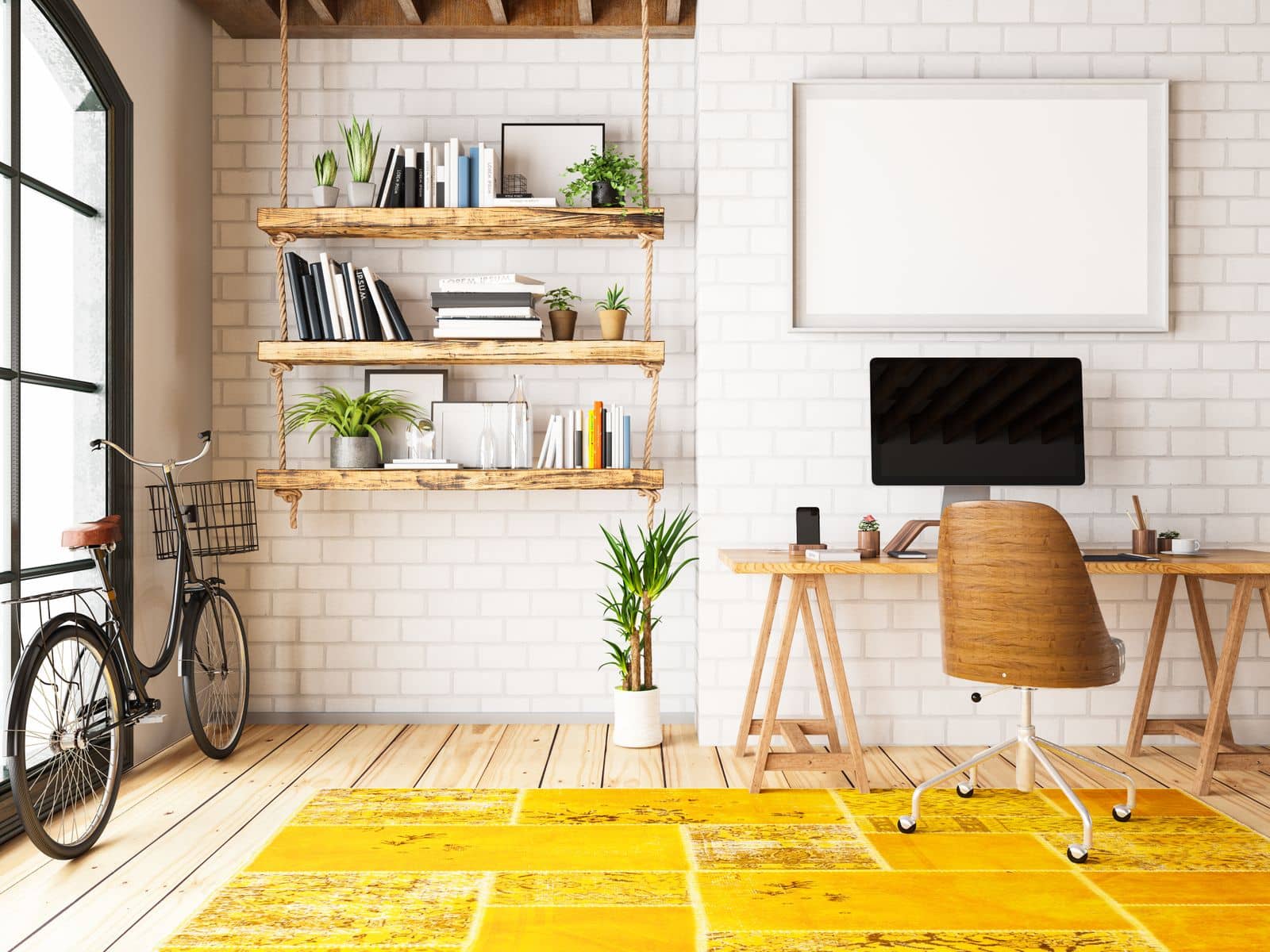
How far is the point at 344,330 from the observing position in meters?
3.54

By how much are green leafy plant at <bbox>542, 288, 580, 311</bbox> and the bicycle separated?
128 cm

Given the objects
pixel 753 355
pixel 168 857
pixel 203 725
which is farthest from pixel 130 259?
pixel 753 355

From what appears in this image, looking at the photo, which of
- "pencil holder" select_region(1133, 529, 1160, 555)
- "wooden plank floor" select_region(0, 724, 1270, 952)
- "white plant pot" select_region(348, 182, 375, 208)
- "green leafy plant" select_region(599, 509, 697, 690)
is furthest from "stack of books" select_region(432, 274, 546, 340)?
"pencil holder" select_region(1133, 529, 1160, 555)

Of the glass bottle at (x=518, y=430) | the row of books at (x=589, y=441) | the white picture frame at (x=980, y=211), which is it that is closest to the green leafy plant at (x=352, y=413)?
the glass bottle at (x=518, y=430)

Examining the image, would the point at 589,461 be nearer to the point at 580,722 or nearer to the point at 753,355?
the point at 753,355

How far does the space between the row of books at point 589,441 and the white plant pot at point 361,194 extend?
3.39 ft

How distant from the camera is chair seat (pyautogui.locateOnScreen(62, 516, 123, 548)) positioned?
101 inches

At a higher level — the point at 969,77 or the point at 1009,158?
the point at 969,77

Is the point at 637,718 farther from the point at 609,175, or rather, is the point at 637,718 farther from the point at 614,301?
the point at 609,175

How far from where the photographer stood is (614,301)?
11.9 ft

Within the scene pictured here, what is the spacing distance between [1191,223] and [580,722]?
292cm

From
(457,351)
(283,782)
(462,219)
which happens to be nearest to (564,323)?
(457,351)

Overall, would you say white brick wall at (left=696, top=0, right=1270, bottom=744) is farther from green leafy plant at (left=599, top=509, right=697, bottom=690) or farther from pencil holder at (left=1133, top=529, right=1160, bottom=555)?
pencil holder at (left=1133, top=529, right=1160, bottom=555)

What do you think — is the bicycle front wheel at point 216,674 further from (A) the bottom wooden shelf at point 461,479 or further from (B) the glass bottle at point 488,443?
(B) the glass bottle at point 488,443
